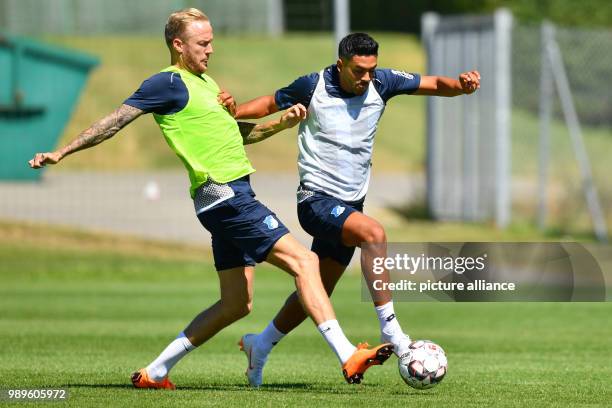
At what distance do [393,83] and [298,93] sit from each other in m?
0.65

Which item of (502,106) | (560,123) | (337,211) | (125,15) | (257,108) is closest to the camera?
(337,211)

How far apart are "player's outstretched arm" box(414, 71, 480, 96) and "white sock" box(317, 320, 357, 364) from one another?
191cm

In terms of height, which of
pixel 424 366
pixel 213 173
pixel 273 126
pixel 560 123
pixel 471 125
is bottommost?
pixel 560 123

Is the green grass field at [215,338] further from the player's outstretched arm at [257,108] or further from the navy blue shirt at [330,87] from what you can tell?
the navy blue shirt at [330,87]

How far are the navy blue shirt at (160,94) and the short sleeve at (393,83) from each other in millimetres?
1374

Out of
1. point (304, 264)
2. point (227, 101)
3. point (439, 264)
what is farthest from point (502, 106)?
point (304, 264)

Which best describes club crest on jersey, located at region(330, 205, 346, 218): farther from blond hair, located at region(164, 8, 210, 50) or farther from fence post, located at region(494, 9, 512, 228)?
fence post, located at region(494, 9, 512, 228)

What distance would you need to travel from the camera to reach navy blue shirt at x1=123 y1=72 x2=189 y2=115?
8953 millimetres

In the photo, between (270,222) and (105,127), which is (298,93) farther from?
(105,127)

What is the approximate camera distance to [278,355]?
41.8 feet

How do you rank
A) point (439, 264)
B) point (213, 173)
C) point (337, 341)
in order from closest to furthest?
point (337, 341)
point (213, 173)
point (439, 264)

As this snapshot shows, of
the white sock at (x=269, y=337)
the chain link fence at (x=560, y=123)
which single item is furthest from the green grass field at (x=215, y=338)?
the chain link fence at (x=560, y=123)

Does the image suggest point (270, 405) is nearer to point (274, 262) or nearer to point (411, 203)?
point (274, 262)

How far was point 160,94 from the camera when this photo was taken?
8.97 m
